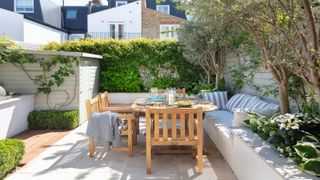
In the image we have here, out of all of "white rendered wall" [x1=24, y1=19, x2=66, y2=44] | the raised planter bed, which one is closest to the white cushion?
the raised planter bed

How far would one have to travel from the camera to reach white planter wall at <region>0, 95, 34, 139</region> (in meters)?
6.21

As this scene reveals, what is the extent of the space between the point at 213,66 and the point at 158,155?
475cm

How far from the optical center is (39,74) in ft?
25.2

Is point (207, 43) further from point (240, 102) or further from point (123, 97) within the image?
point (123, 97)

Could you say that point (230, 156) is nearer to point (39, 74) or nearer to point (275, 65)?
point (275, 65)

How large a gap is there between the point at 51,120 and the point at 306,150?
5.79 m

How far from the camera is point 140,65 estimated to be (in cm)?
1070

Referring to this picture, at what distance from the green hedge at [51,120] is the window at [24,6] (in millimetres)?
19037

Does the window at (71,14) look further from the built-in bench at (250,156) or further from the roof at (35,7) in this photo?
the built-in bench at (250,156)

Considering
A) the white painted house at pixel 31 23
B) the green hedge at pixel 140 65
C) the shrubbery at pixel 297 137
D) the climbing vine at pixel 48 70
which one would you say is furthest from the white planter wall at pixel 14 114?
the white painted house at pixel 31 23

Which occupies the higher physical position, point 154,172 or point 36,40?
point 36,40

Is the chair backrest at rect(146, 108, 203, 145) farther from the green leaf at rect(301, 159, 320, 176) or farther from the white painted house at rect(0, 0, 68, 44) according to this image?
the white painted house at rect(0, 0, 68, 44)

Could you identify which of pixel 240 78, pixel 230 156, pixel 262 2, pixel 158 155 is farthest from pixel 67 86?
pixel 262 2

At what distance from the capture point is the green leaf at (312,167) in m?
2.65
